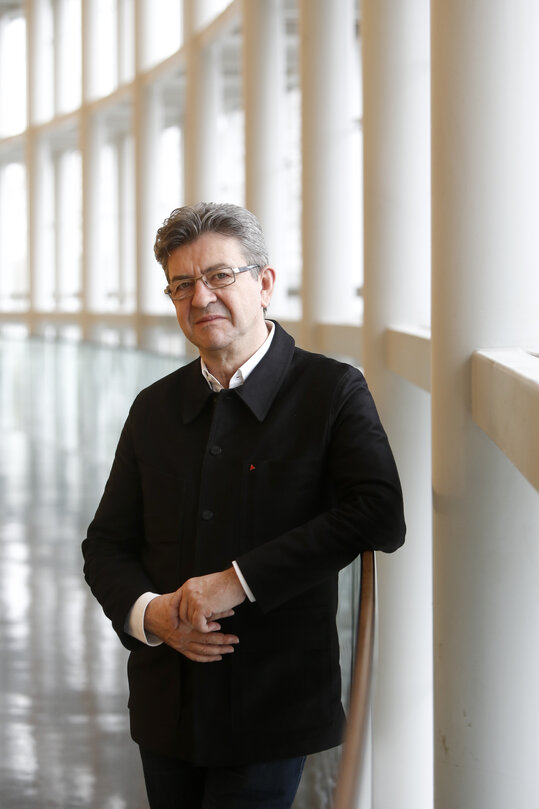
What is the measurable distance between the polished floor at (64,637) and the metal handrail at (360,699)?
337 millimetres

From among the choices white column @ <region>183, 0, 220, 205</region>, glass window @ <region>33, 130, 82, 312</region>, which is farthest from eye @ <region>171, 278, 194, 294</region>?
glass window @ <region>33, 130, 82, 312</region>

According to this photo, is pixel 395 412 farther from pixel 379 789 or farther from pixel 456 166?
pixel 456 166

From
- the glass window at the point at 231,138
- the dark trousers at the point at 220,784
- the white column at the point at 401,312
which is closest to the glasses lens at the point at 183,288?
the dark trousers at the point at 220,784

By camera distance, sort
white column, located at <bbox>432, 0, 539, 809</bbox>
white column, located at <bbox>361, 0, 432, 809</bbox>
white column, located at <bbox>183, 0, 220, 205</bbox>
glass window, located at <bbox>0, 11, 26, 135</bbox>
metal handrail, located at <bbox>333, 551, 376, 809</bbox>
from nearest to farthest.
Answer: metal handrail, located at <bbox>333, 551, 376, 809</bbox>
white column, located at <bbox>432, 0, 539, 809</bbox>
white column, located at <bbox>361, 0, 432, 809</bbox>
white column, located at <bbox>183, 0, 220, 205</bbox>
glass window, located at <bbox>0, 11, 26, 135</bbox>

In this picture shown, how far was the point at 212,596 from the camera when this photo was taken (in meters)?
2.48

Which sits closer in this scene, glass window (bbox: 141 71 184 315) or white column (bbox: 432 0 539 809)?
white column (bbox: 432 0 539 809)

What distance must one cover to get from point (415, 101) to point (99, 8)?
16226mm

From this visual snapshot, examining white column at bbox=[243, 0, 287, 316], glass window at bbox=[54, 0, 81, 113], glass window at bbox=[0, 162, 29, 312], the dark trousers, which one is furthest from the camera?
glass window at bbox=[0, 162, 29, 312]

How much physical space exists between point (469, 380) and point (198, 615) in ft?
4.54

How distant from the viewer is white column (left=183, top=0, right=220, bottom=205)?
43.4 feet

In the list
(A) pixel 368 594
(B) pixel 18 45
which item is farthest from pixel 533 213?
(B) pixel 18 45

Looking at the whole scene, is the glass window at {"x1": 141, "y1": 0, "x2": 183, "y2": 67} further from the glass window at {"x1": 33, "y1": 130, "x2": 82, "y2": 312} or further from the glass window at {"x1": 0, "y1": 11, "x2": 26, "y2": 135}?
the glass window at {"x1": 0, "y1": 11, "x2": 26, "y2": 135}

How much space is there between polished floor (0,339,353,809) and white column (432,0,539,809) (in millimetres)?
566

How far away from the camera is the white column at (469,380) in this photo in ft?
11.1
